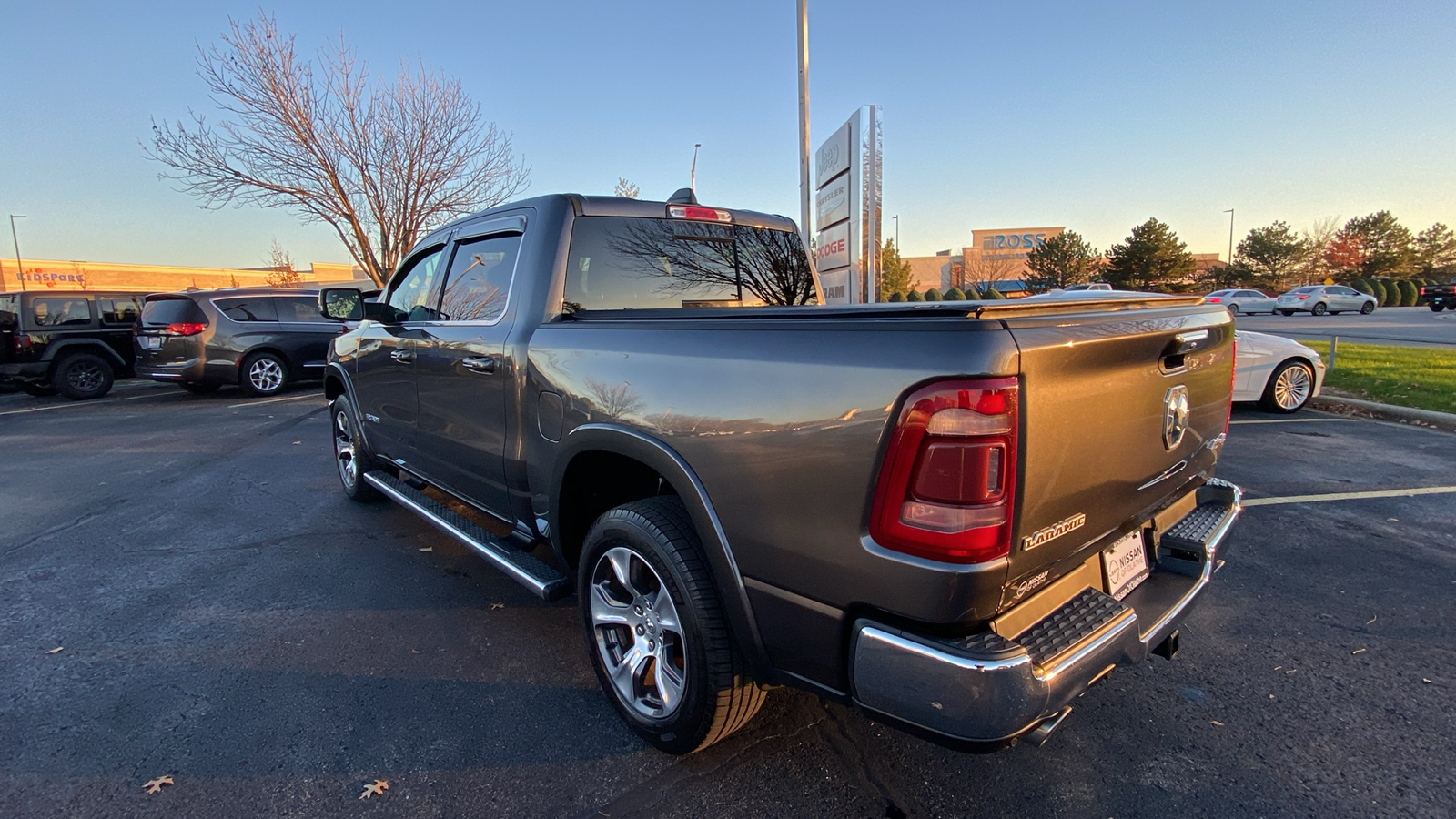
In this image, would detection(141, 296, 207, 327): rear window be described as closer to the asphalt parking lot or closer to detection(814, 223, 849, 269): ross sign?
the asphalt parking lot

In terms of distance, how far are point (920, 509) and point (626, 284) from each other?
2.07 meters

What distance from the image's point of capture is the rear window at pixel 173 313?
1132 centimetres

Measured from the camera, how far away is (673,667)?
2.40 m

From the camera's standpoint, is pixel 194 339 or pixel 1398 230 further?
pixel 1398 230

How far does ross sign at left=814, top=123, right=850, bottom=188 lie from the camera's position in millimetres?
9477

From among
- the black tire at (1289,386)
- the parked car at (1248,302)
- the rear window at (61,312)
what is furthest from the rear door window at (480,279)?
the parked car at (1248,302)

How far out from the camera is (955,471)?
159 cm

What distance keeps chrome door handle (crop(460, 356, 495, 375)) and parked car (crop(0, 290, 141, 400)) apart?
1305 centimetres

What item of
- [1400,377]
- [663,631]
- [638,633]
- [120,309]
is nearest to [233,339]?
[120,309]

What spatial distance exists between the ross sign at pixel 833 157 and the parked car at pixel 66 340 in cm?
1253

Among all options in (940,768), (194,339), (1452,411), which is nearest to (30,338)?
(194,339)

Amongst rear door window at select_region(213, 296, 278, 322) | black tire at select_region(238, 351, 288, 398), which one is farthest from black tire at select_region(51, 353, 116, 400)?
rear door window at select_region(213, 296, 278, 322)

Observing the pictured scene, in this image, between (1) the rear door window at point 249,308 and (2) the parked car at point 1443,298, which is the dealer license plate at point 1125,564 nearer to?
(1) the rear door window at point 249,308

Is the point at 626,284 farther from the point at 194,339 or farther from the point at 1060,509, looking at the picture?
the point at 194,339
